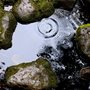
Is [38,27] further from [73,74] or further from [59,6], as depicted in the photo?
[73,74]

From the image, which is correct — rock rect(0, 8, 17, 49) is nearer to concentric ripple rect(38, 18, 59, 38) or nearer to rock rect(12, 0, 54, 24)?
rock rect(12, 0, 54, 24)

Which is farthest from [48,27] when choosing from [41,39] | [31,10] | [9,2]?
[9,2]

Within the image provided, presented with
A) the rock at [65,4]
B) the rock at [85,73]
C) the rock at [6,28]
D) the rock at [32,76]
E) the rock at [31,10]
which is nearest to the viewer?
the rock at [32,76]

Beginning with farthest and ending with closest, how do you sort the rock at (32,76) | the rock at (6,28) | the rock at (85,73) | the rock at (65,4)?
the rock at (65,4) → the rock at (6,28) → the rock at (85,73) → the rock at (32,76)

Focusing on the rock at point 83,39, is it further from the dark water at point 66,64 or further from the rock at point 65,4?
the rock at point 65,4

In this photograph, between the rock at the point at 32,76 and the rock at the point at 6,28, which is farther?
the rock at the point at 6,28

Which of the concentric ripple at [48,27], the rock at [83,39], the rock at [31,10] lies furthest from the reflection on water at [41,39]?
the rock at [83,39]
